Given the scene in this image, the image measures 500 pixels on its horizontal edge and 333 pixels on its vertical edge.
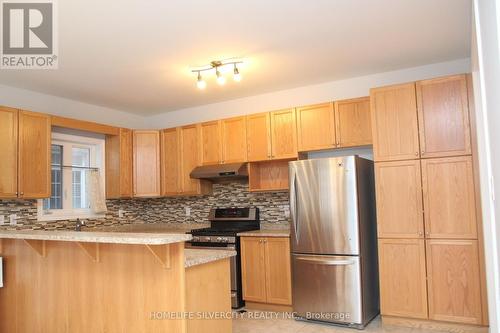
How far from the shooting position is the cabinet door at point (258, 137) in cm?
479

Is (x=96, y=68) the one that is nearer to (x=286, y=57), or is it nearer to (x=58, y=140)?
(x=58, y=140)

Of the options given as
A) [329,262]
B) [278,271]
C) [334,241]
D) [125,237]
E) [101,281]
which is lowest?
[278,271]

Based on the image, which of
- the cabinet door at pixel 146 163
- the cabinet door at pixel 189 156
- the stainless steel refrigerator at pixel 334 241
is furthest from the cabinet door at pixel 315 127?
the cabinet door at pixel 146 163

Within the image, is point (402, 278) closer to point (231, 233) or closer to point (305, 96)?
point (231, 233)

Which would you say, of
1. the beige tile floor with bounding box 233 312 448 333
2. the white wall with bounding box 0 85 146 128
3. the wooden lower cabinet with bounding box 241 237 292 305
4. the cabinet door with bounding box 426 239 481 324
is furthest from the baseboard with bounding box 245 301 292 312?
the white wall with bounding box 0 85 146 128

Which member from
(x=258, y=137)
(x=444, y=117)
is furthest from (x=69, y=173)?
(x=444, y=117)

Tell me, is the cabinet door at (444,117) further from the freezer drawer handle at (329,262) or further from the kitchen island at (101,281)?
the kitchen island at (101,281)

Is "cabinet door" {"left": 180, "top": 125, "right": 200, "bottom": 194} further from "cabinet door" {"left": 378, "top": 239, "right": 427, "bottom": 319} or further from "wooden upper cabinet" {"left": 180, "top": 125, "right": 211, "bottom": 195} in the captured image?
"cabinet door" {"left": 378, "top": 239, "right": 427, "bottom": 319}

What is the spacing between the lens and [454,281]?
138 inches

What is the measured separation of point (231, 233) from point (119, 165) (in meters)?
1.85

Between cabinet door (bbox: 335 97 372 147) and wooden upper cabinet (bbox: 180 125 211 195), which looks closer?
cabinet door (bbox: 335 97 372 147)

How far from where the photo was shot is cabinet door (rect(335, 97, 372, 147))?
423cm

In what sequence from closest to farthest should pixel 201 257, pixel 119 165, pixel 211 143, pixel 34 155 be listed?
pixel 201 257
pixel 34 155
pixel 211 143
pixel 119 165
